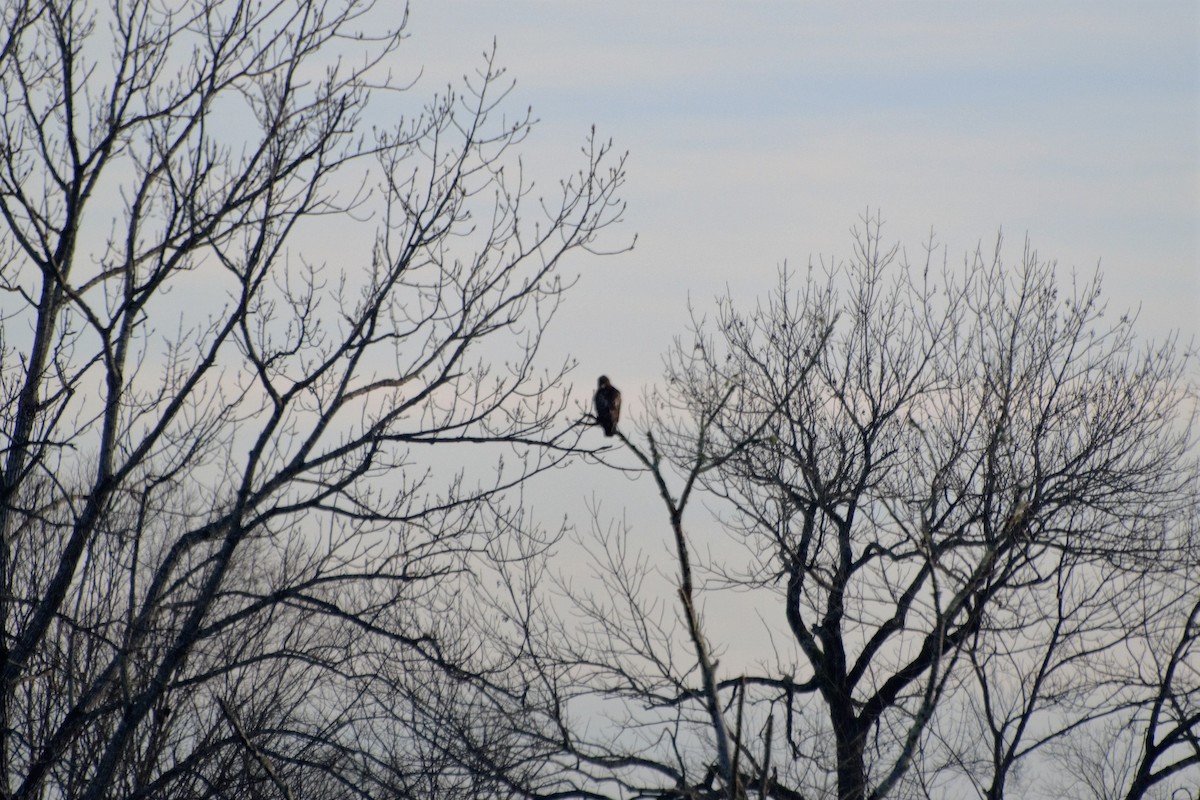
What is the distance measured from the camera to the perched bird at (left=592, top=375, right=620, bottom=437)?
31.3 ft

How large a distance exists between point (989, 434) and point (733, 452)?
31.3 feet

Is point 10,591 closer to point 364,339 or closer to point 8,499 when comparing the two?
point 8,499

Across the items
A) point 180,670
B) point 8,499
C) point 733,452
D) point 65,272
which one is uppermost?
point 65,272

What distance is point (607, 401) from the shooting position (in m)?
9.95

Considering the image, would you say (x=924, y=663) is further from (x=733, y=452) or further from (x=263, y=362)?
(x=733, y=452)

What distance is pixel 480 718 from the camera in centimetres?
1246

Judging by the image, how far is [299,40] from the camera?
26.4 ft

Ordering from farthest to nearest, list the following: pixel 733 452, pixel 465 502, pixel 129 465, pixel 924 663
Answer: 1. pixel 924 663
2. pixel 465 502
3. pixel 129 465
4. pixel 733 452

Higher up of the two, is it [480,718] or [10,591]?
[480,718]

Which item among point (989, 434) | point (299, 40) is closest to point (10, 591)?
point (299, 40)

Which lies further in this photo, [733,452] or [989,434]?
[989,434]

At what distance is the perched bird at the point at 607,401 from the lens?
955 cm

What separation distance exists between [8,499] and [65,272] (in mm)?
1587

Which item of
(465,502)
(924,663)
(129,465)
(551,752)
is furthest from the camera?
(924,663)
